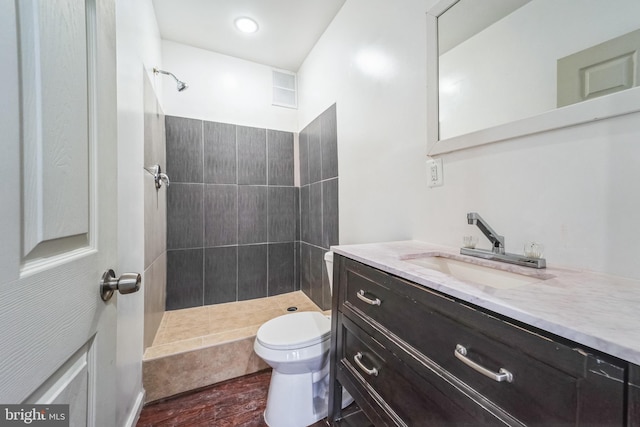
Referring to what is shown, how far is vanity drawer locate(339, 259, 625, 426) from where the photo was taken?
34 centimetres

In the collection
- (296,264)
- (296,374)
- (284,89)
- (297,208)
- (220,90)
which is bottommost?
(296,374)

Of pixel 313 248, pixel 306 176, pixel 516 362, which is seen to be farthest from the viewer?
pixel 306 176

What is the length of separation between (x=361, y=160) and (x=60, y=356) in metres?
1.55

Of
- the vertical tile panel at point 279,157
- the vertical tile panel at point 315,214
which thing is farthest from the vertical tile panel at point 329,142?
the vertical tile panel at point 279,157

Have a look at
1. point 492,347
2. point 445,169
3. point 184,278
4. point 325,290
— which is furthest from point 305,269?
point 492,347

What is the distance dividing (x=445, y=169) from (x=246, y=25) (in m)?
2.00

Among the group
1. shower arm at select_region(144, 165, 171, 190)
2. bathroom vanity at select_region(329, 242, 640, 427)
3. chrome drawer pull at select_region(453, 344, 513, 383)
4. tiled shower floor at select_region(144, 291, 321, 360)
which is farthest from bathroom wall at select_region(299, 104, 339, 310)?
chrome drawer pull at select_region(453, 344, 513, 383)

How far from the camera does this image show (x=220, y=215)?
233 centimetres

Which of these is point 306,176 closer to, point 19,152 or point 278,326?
point 278,326

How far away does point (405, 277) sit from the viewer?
682 millimetres

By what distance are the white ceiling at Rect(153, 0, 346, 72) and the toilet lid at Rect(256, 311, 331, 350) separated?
222cm

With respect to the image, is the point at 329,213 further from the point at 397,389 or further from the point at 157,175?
the point at 397,389

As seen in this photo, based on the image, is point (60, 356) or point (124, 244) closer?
point (60, 356)

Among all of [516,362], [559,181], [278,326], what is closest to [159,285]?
[278,326]
